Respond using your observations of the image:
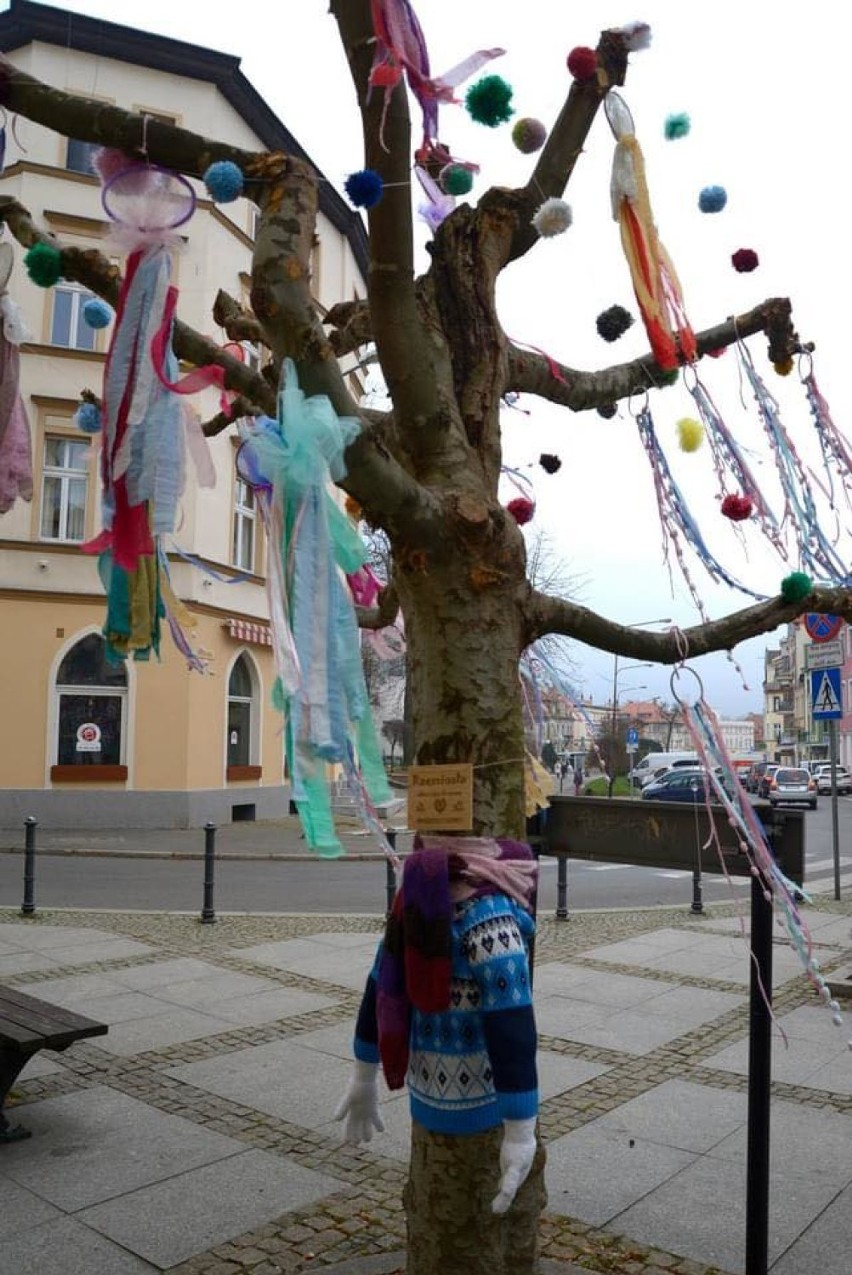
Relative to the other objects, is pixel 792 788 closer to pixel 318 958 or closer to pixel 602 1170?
pixel 318 958

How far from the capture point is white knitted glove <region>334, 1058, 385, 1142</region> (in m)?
3.13

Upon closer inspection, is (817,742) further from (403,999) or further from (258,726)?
(403,999)

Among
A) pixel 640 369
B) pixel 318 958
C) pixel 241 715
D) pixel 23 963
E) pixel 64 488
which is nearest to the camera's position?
pixel 640 369

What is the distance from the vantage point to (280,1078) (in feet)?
17.2

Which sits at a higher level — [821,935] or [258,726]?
[258,726]

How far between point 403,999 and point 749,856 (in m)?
1.09

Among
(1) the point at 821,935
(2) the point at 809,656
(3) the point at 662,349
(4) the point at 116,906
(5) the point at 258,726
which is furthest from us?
(5) the point at 258,726

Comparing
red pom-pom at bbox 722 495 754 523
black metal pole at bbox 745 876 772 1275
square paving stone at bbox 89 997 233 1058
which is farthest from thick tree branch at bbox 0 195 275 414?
square paving stone at bbox 89 997 233 1058

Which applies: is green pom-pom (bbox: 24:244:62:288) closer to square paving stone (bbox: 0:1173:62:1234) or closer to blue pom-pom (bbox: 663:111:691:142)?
blue pom-pom (bbox: 663:111:691:142)

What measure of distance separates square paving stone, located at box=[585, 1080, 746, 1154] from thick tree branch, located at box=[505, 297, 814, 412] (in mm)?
3082

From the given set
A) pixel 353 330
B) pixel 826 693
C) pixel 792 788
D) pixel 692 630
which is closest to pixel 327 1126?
pixel 692 630

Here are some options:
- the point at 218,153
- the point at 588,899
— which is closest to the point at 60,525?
the point at 588,899

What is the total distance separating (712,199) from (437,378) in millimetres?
1221

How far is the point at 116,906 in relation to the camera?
35.9ft
